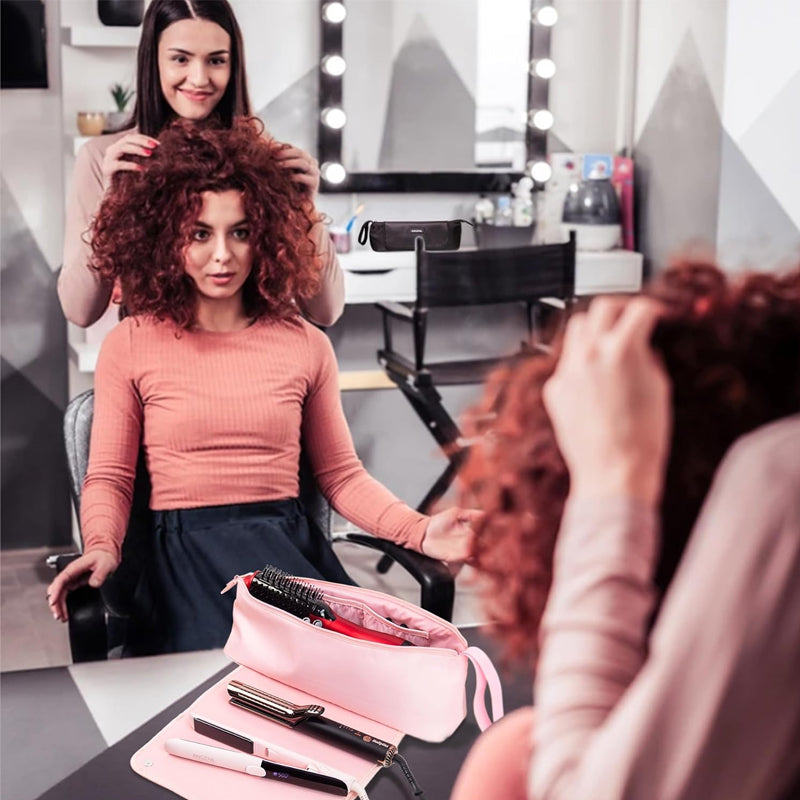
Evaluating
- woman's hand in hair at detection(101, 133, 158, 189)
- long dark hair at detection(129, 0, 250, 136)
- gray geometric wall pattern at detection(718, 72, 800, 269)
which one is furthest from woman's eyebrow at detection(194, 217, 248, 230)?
gray geometric wall pattern at detection(718, 72, 800, 269)

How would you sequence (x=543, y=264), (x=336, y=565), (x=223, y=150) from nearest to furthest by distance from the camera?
1. (x=223, y=150)
2. (x=336, y=565)
3. (x=543, y=264)

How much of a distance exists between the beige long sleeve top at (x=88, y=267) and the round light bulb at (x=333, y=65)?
3.61ft

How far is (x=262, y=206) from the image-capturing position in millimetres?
1127

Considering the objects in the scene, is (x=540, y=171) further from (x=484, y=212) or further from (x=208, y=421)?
(x=208, y=421)

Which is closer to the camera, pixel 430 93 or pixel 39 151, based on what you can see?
pixel 39 151

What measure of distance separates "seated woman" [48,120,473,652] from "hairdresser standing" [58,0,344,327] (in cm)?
10

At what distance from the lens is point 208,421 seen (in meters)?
1.17

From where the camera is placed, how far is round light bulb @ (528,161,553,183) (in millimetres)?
2582

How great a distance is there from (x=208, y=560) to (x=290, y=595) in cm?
35

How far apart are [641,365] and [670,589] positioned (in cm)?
6

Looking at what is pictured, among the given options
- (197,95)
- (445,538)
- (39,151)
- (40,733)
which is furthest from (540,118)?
(40,733)

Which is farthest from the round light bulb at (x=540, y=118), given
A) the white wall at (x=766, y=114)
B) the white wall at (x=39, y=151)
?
the white wall at (x=39, y=151)

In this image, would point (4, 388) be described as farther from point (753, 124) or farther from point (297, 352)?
point (753, 124)

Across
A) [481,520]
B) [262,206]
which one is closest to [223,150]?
[262,206]
